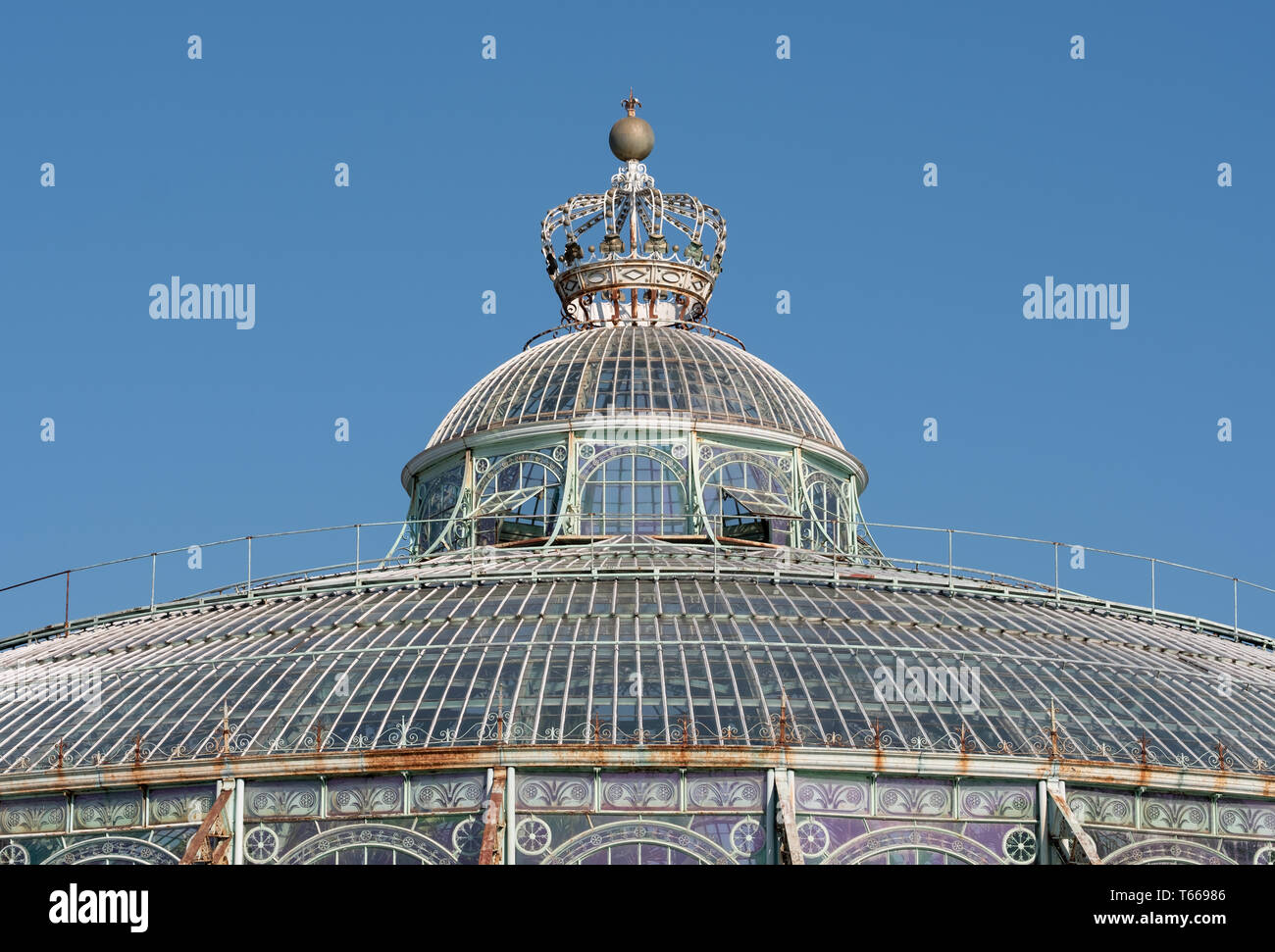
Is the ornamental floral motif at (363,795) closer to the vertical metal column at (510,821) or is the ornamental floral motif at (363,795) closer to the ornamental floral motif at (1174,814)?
the vertical metal column at (510,821)

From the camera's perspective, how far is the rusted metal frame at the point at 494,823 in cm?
4919

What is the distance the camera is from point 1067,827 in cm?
5144

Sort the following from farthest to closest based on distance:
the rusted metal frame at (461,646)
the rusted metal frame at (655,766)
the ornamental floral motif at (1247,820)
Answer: the ornamental floral motif at (1247,820), the rusted metal frame at (461,646), the rusted metal frame at (655,766)

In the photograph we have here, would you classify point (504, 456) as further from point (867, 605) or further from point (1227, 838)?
point (1227, 838)

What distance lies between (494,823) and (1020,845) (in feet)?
39.0

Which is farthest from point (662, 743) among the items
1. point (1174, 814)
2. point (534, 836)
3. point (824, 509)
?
point (824, 509)

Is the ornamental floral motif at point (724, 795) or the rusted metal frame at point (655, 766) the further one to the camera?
the ornamental floral motif at point (724, 795)

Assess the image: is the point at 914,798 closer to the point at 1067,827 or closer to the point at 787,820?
the point at 1067,827

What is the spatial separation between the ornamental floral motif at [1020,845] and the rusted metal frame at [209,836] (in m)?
17.4

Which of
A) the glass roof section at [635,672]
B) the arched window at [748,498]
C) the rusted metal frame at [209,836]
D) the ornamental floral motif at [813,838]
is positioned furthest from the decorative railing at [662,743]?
the arched window at [748,498]
